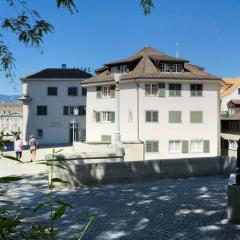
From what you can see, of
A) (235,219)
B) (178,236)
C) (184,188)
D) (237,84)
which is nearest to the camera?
A: (178,236)

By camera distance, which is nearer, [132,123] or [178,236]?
[178,236]

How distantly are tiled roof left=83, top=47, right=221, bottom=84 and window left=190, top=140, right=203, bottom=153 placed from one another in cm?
679

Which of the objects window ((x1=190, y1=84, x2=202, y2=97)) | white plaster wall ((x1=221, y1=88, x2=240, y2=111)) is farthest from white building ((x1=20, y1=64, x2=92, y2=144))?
white plaster wall ((x1=221, y1=88, x2=240, y2=111))

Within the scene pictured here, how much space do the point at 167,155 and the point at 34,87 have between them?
2367cm

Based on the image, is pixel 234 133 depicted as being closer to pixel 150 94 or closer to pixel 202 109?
pixel 202 109

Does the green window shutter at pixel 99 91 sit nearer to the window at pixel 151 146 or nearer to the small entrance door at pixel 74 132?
the window at pixel 151 146

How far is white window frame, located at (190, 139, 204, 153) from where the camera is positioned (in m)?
47.4

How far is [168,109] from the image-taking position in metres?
47.2

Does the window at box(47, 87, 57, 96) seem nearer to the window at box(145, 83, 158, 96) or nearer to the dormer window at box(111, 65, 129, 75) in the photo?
the dormer window at box(111, 65, 129, 75)

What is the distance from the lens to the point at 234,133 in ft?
189

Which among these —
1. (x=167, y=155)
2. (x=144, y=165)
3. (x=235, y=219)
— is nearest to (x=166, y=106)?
(x=167, y=155)

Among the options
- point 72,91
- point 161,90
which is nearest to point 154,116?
point 161,90

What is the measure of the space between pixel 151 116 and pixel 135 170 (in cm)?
3156

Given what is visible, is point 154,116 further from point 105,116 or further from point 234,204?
point 234,204
